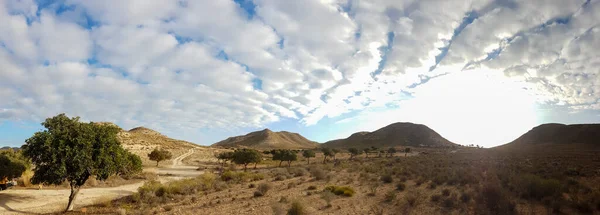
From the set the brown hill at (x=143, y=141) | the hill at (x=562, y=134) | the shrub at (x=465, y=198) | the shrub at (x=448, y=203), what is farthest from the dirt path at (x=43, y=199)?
the hill at (x=562, y=134)

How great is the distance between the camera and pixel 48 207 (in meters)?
18.9

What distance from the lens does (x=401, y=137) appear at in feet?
534

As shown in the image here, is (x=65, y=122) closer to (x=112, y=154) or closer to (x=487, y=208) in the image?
(x=112, y=154)

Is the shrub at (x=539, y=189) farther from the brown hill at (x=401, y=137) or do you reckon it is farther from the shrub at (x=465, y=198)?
the brown hill at (x=401, y=137)

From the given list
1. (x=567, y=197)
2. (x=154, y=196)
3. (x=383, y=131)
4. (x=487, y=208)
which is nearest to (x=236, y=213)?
(x=154, y=196)

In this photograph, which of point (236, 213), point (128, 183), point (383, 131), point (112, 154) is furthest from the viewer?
point (383, 131)

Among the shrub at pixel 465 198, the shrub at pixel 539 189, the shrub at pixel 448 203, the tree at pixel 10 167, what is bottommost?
the shrub at pixel 448 203

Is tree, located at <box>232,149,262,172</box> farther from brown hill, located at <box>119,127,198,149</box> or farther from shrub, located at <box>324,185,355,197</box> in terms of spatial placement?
brown hill, located at <box>119,127,198,149</box>

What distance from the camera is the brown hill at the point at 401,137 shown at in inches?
6053

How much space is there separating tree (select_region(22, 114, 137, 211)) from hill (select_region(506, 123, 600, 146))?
12057 cm

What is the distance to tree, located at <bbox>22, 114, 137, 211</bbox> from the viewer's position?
16.9 meters

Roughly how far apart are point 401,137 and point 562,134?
233 feet

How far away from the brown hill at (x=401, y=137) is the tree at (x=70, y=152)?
146947 millimetres

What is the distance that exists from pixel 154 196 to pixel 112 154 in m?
4.17
